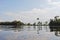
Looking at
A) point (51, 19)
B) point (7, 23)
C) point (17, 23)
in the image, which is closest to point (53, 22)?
point (51, 19)

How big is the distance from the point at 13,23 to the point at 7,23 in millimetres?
7126

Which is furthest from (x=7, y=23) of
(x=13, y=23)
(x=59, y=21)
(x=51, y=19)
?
(x=59, y=21)

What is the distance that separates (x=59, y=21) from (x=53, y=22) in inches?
295

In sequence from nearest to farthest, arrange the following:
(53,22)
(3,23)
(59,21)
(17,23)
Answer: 1. (59,21)
2. (53,22)
3. (17,23)
4. (3,23)

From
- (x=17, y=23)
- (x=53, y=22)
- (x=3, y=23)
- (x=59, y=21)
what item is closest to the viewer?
(x=59, y=21)

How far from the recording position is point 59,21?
97375 mm

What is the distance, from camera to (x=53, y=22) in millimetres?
104312

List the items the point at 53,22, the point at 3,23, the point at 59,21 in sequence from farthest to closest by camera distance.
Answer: the point at 3,23 < the point at 53,22 < the point at 59,21

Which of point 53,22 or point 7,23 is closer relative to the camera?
point 53,22

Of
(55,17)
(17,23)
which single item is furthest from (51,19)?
(17,23)

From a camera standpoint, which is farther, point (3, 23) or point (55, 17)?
point (3, 23)

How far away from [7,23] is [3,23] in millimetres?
7285

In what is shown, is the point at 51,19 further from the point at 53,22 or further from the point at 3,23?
the point at 3,23

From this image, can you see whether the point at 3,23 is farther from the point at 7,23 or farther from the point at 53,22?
the point at 53,22
